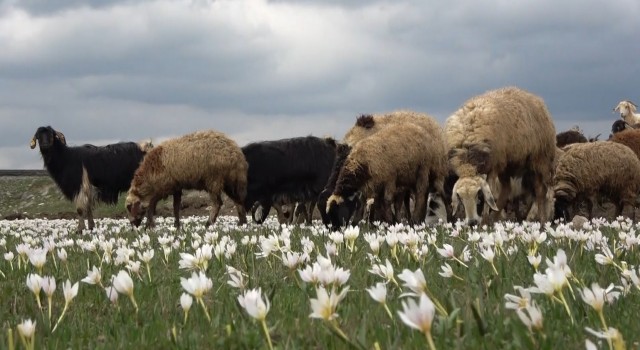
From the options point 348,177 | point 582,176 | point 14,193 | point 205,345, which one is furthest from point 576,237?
point 14,193

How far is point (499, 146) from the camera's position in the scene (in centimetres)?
1523

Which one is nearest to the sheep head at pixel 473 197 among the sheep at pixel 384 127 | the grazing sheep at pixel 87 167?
the sheep at pixel 384 127

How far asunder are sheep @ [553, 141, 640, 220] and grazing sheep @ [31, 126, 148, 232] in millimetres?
14101

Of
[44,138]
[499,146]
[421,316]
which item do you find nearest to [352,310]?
[421,316]

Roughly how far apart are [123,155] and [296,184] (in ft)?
20.8

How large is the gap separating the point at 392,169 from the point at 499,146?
261cm

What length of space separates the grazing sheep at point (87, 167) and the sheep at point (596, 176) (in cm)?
1410

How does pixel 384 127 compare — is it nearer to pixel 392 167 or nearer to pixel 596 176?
A: pixel 392 167

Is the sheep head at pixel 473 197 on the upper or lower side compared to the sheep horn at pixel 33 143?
lower

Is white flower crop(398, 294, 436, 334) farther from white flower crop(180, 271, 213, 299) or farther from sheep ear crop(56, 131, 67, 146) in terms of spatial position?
sheep ear crop(56, 131, 67, 146)

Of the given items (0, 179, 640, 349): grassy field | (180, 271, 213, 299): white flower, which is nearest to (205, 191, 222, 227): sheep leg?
(0, 179, 640, 349): grassy field

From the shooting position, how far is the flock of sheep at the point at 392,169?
1555 cm

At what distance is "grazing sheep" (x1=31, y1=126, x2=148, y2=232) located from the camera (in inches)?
901

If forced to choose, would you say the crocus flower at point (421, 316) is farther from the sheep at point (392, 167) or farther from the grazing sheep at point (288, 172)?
the grazing sheep at point (288, 172)
